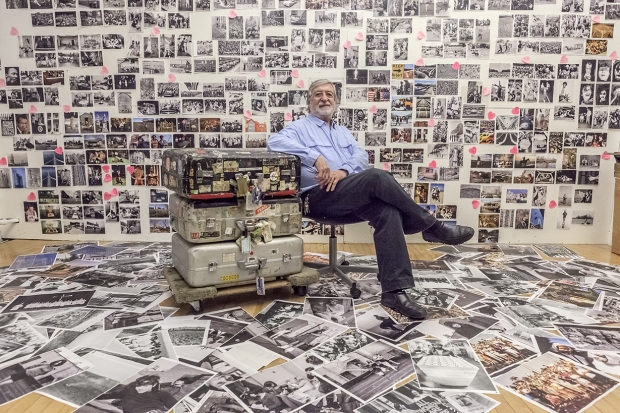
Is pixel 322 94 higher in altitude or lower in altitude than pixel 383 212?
higher

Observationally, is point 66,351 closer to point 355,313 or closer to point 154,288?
point 154,288

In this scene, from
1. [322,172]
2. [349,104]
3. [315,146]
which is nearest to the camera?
[322,172]

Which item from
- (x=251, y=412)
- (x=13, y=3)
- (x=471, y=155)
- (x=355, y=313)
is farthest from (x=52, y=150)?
(x=471, y=155)

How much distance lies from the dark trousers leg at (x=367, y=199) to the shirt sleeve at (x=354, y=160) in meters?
0.22

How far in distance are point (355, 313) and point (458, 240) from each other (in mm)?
714

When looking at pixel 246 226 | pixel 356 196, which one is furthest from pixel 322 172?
pixel 246 226

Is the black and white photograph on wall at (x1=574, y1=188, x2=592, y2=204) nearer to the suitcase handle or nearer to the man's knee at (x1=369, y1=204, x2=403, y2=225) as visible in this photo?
the man's knee at (x1=369, y1=204, x2=403, y2=225)

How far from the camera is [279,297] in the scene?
221 centimetres

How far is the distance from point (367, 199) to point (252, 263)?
1.99 feet

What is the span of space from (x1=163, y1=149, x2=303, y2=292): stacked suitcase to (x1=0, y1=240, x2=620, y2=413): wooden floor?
0.11m

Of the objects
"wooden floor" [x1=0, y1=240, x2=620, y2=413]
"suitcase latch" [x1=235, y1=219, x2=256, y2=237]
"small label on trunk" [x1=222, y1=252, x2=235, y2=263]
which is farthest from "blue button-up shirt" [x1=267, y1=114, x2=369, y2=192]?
"wooden floor" [x1=0, y1=240, x2=620, y2=413]

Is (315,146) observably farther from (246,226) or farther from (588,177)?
(588,177)

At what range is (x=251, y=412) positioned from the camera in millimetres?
1279

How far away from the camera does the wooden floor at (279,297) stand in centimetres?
130
